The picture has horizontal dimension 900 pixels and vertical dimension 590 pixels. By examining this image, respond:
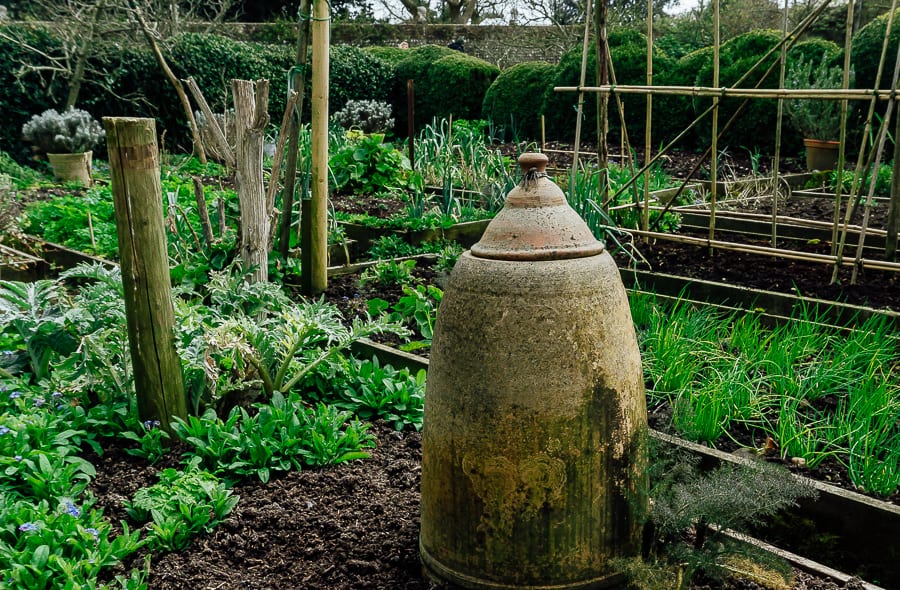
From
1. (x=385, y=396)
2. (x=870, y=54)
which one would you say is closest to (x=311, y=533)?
(x=385, y=396)

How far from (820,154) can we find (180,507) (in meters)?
9.98

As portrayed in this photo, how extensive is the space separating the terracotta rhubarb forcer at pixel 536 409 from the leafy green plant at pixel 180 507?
1.00 metres

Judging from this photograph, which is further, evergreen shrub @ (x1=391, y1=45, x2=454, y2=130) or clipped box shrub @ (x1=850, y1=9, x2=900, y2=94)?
evergreen shrub @ (x1=391, y1=45, x2=454, y2=130)

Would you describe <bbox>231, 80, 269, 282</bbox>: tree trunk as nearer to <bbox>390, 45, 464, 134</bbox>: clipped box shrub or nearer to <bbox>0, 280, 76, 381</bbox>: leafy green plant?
<bbox>0, 280, 76, 381</bbox>: leafy green plant

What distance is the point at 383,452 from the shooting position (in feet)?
10.7

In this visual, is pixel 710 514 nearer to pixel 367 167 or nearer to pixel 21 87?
pixel 367 167

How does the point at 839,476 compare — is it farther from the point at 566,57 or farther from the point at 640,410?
the point at 566,57

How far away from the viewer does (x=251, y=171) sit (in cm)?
450

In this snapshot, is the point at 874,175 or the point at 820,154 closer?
the point at 874,175

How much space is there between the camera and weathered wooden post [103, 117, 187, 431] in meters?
2.88

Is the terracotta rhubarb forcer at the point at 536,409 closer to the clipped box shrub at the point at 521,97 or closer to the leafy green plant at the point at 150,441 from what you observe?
the leafy green plant at the point at 150,441

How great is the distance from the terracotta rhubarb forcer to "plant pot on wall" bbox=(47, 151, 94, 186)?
11.0m

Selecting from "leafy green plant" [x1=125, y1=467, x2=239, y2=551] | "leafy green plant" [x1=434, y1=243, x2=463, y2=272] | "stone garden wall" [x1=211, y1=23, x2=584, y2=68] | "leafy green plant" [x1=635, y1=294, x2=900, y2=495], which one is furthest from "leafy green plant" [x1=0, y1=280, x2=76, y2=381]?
"stone garden wall" [x1=211, y1=23, x2=584, y2=68]

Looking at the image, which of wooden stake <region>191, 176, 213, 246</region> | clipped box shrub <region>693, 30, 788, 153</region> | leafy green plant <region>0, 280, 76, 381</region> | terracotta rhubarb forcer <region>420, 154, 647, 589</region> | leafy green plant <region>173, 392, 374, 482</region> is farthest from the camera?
clipped box shrub <region>693, 30, 788, 153</region>
